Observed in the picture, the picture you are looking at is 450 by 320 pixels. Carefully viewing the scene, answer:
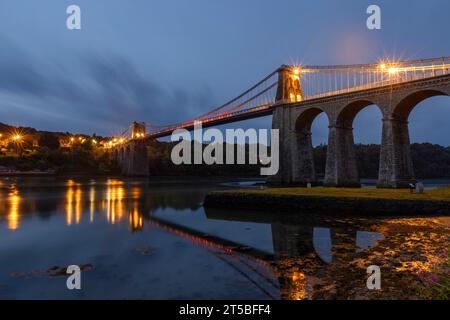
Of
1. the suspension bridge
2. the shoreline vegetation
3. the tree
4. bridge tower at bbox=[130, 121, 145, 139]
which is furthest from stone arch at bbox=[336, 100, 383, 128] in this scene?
the tree

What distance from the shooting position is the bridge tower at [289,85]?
168 feet

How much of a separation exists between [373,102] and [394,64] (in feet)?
14.0

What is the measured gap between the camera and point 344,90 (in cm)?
4056

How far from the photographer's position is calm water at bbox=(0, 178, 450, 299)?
7172mm

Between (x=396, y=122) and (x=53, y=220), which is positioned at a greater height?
(x=396, y=122)

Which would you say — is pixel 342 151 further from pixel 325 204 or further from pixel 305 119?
pixel 325 204

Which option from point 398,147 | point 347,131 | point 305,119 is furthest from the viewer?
point 305,119

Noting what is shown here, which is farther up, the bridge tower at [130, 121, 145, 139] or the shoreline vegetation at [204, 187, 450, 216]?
the bridge tower at [130, 121, 145, 139]

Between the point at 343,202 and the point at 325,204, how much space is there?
0.99 metres

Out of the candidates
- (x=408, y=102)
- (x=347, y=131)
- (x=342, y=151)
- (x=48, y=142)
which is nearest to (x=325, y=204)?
(x=408, y=102)

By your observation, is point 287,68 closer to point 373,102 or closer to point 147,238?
point 373,102

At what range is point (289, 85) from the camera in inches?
2064

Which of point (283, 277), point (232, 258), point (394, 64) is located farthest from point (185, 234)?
point (394, 64)

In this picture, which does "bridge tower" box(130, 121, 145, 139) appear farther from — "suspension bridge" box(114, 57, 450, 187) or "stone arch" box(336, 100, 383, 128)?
"stone arch" box(336, 100, 383, 128)
